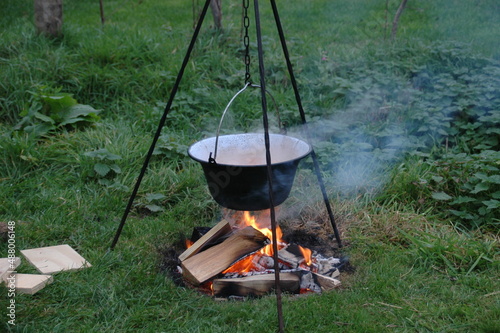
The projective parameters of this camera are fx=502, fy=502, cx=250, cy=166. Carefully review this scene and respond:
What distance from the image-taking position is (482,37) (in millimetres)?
6855

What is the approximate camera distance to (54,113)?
5.06 m

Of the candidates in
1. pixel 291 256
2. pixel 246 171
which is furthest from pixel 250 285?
pixel 246 171

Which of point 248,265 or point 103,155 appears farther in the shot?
point 103,155

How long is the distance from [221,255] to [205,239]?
0.64ft

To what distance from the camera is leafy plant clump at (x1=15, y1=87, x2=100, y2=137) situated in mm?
4867

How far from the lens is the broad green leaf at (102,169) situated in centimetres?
416

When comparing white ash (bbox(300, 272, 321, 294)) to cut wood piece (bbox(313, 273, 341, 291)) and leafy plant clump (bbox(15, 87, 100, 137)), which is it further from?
leafy plant clump (bbox(15, 87, 100, 137))

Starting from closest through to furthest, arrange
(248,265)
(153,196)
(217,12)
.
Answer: (248,265) → (153,196) → (217,12)

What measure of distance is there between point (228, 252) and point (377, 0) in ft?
25.1

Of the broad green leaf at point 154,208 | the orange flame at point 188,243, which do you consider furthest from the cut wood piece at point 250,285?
the broad green leaf at point 154,208

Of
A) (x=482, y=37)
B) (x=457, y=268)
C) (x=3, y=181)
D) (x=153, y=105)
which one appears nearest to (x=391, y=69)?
(x=482, y=37)

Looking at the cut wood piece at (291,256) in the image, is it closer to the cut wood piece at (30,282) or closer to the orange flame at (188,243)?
the orange flame at (188,243)

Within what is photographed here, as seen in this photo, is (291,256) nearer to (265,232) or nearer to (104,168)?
(265,232)

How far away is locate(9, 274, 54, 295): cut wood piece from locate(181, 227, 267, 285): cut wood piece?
31.7 inches
